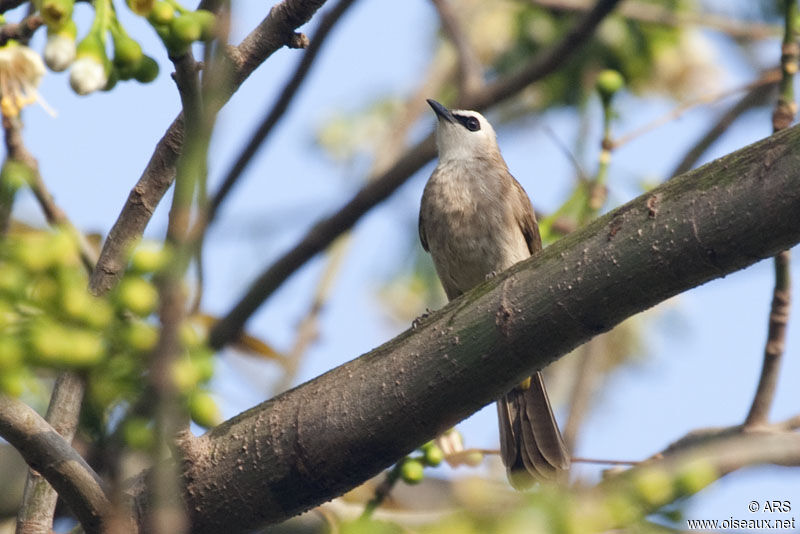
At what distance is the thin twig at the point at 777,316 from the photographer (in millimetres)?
3643

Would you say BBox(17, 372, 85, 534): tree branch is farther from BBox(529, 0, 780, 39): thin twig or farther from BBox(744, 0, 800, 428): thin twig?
BBox(529, 0, 780, 39): thin twig

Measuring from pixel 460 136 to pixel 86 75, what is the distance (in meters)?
4.35

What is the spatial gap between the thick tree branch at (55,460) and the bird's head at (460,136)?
3.91 m

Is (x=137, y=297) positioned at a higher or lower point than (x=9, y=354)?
higher

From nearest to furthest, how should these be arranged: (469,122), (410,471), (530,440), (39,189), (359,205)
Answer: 1. (410,471)
2. (39,189)
3. (530,440)
4. (359,205)
5. (469,122)

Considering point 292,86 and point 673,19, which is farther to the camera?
point 673,19

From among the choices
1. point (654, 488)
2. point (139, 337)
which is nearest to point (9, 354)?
point (139, 337)

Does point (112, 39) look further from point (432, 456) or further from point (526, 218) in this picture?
point (526, 218)

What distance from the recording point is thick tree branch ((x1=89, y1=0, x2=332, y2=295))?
244cm

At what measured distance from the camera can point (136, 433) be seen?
73.1 inches

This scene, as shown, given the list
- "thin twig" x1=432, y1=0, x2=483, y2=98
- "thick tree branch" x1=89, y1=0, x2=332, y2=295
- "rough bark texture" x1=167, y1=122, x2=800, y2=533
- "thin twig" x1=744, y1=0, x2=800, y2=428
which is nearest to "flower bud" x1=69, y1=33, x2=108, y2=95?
"thick tree branch" x1=89, y1=0, x2=332, y2=295

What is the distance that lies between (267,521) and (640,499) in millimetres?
1084

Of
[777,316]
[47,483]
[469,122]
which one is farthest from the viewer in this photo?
[469,122]

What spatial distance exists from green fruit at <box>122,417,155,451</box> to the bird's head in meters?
4.39
